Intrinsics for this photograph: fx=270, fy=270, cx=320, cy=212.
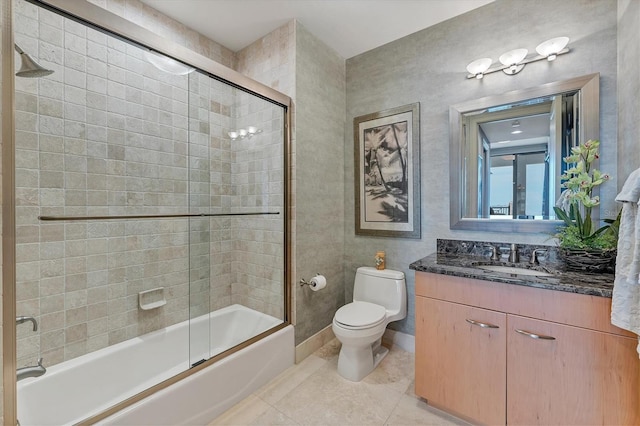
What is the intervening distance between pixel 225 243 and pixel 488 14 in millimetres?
2575

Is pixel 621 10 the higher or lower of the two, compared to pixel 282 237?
higher

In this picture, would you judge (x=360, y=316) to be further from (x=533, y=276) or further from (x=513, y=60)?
(x=513, y=60)

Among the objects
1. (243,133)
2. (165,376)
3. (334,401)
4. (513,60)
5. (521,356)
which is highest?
(513,60)

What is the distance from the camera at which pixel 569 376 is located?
1216 millimetres

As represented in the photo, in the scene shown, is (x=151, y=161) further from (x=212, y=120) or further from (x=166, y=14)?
(x=166, y=14)

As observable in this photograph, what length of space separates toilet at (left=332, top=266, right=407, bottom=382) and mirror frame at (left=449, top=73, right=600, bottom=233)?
2.29 feet

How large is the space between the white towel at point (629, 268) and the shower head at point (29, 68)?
8.10 ft

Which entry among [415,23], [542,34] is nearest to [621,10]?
[542,34]

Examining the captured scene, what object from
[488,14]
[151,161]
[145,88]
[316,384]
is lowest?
[316,384]

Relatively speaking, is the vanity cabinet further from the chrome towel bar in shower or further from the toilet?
the chrome towel bar in shower

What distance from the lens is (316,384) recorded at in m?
1.87

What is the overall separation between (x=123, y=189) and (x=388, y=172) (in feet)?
6.51

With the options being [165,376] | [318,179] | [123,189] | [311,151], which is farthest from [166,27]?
[165,376]

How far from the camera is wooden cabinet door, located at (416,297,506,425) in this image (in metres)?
1.38
